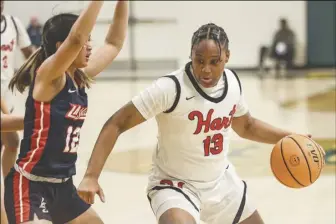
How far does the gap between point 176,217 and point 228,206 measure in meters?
0.47

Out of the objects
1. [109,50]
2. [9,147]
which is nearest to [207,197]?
[109,50]

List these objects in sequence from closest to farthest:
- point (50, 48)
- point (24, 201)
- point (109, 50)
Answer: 1. point (24, 201)
2. point (50, 48)
3. point (109, 50)

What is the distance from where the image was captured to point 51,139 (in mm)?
4031

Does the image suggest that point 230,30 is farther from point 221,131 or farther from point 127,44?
point 221,131

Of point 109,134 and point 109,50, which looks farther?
point 109,50

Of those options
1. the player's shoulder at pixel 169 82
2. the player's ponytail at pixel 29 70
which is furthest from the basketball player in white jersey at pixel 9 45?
the player's shoulder at pixel 169 82

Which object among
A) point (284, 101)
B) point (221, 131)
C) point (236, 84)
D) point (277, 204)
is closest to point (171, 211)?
point (221, 131)

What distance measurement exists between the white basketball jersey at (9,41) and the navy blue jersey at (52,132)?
10.7 ft

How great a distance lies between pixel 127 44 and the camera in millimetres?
21906

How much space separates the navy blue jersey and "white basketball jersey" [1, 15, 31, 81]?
3.27 metres

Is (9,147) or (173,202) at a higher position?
(173,202)

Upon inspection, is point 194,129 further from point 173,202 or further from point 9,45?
point 9,45

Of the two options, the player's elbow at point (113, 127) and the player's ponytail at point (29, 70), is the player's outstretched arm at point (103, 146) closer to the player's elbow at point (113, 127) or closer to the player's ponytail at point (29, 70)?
the player's elbow at point (113, 127)

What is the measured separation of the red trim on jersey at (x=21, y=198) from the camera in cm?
397
